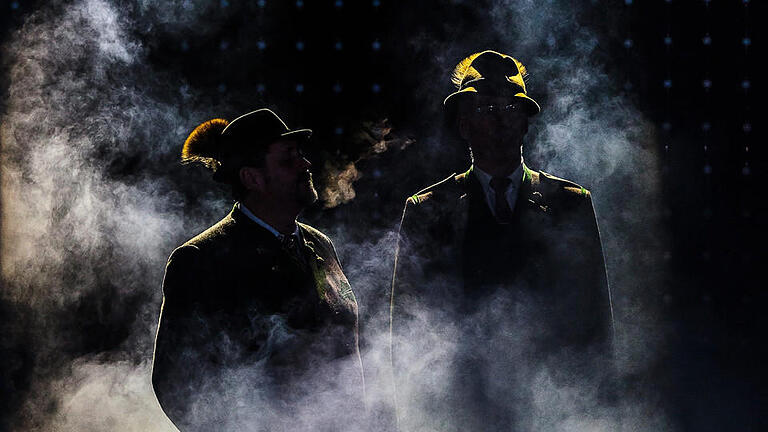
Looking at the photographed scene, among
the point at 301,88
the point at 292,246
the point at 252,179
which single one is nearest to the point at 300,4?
the point at 301,88

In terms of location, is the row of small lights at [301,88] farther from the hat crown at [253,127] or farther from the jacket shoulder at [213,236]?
the jacket shoulder at [213,236]

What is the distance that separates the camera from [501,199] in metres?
3.11

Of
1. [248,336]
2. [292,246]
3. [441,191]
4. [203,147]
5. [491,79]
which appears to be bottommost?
Result: [248,336]

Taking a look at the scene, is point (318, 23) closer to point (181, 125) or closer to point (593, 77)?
point (181, 125)

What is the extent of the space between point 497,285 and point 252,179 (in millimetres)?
1145

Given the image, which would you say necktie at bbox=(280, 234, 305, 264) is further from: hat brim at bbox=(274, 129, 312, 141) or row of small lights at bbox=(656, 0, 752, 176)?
row of small lights at bbox=(656, 0, 752, 176)

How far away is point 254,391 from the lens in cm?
299

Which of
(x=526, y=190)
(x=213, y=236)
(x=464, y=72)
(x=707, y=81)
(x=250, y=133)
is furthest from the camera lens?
(x=707, y=81)

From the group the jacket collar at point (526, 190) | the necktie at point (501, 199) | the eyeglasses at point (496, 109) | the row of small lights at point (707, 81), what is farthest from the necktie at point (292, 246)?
the row of small lights at point (707, 81)

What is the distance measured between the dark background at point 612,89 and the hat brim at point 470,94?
124 millimetres

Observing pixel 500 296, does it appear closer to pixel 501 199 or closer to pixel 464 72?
pixel 501 199

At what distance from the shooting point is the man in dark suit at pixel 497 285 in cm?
312

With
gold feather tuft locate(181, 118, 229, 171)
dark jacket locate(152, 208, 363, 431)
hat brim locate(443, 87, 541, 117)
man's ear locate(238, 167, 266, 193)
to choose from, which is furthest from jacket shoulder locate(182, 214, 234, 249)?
hat brim locate(443, 87, 541, 117)

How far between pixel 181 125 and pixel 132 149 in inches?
10.1
